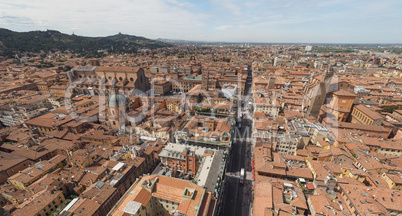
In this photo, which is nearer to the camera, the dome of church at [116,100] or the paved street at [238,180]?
the paved street at [238,180]

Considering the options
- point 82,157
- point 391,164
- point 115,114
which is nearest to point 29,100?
point 115,114

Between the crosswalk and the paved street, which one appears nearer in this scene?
the paved street

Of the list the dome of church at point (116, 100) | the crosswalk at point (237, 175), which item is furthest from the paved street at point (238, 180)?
the dome of church at point (116, 100)

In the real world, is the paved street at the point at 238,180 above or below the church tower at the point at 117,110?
below

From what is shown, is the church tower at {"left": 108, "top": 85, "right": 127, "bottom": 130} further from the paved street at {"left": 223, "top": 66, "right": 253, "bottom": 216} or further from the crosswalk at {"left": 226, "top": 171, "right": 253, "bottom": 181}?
the paved street at {"left": 223, "top": 66, "right": 253, "bottom": 216}

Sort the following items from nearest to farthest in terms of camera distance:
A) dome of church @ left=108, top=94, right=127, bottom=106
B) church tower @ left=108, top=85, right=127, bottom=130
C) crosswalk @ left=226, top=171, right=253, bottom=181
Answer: crosswalk @ left=226, top=171, right=253, bottom=181, dome of church @ left=108, top=94, right=127, bottom=106, church tower @ left=108, top=85, right=127, bottom=130

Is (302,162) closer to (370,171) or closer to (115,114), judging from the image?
(370,171)

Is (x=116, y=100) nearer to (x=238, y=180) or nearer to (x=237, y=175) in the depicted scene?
(x=237, y=175)

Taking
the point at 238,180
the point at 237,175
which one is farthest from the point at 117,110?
the point at 238,180

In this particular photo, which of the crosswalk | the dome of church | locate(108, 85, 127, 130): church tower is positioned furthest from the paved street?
the dome of church

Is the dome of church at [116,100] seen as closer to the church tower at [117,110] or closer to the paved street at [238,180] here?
the church tower at [117,110]
